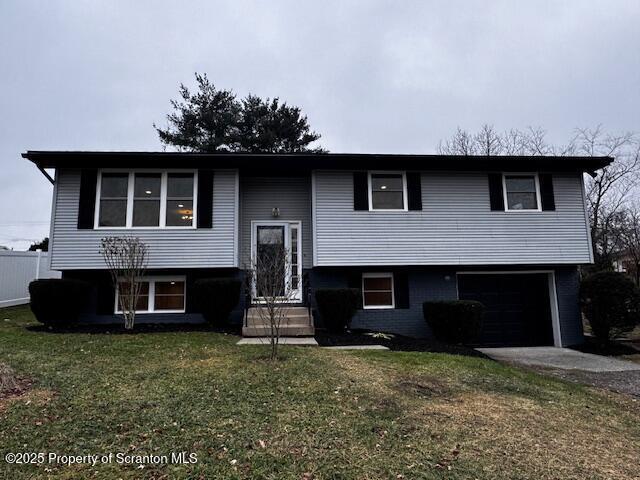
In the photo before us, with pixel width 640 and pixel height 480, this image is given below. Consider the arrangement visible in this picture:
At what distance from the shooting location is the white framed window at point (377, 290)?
36.3 feet

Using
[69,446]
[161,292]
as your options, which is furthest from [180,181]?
[69,446]

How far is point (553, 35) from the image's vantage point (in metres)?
16.1

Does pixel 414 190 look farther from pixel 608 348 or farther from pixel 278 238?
pixel 608 348

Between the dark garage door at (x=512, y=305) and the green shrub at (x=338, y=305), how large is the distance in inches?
144

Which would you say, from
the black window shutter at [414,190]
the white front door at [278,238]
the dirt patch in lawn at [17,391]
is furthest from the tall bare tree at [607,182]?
the dirt patch in lawn at [17,391]

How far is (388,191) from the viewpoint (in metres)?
11.1

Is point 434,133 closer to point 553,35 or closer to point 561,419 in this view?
point 553,35

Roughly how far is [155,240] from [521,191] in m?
9.99

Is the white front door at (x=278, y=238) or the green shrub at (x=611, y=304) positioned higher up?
the white front door at (x=278, y=238)

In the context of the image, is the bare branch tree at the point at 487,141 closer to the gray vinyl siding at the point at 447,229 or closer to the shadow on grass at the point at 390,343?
the gray vinyl siding at the point at 447,229

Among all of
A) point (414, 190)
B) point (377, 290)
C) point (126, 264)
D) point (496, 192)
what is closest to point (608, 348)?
point (496, 192)

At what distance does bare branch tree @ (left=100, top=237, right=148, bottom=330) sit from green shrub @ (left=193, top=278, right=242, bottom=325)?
55.3 inches

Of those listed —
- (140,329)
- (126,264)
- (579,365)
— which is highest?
(126,264)

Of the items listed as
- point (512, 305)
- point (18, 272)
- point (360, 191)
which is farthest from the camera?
point (18, 272)
